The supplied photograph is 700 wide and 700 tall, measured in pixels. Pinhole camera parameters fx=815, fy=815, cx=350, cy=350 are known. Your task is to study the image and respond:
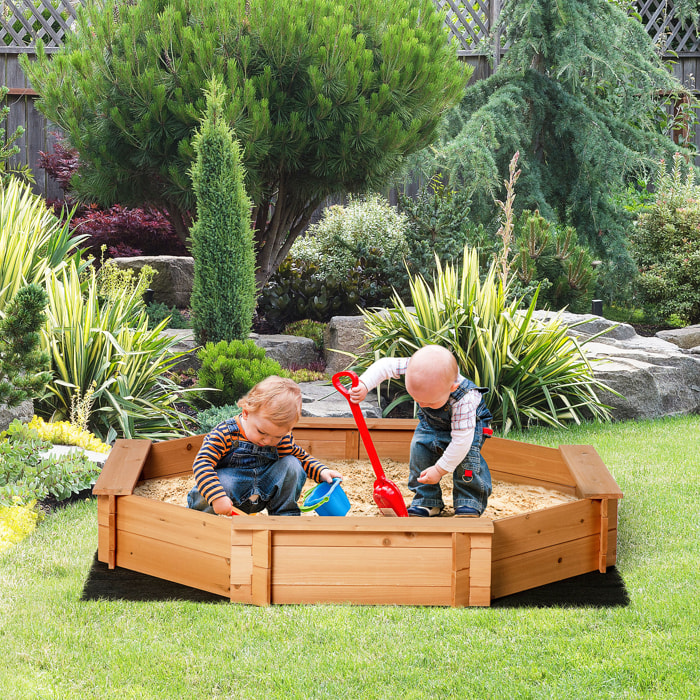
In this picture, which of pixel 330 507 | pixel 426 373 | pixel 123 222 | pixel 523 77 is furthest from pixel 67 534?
pixel 523 77

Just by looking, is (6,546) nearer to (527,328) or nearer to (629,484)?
(629,484)

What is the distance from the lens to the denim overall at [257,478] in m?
3.19

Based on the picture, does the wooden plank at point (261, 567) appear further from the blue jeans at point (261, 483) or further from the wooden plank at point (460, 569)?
the wooden plank at point (460, 569)

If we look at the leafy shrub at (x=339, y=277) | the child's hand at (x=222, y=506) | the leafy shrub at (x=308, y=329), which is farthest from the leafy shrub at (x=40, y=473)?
the leafy shrub at (x=339, y=277)

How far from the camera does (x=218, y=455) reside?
3.14m

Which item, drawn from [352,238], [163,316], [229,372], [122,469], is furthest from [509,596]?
[352,238]

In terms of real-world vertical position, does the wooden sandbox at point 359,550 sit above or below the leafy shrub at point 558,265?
below

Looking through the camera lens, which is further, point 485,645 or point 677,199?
point 677,199

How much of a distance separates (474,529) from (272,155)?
521 cm

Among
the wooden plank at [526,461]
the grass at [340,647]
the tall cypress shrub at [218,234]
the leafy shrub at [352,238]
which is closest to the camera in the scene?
the grass at [340,647]

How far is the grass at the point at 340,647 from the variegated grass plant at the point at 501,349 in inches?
92.1

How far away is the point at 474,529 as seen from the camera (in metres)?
2.69

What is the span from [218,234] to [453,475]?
3.11 meters

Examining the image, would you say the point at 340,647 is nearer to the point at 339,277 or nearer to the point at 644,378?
the point at 644,378
